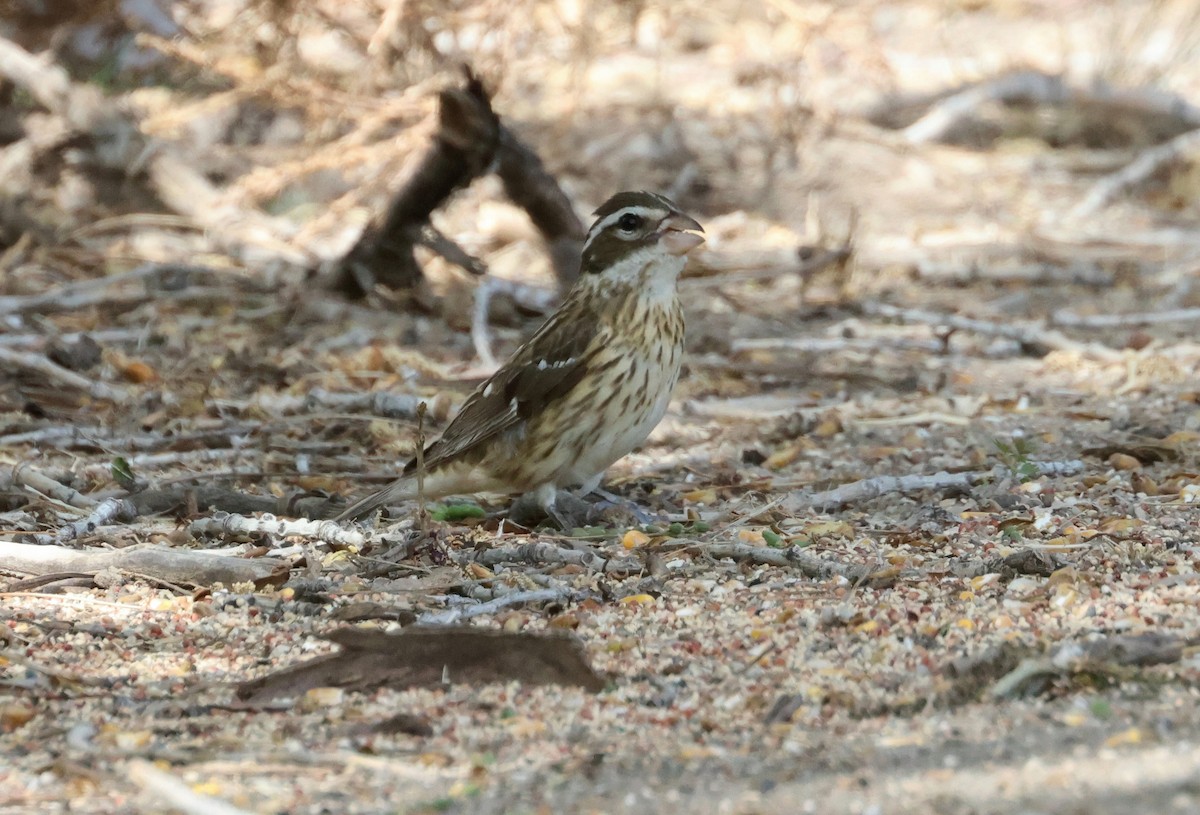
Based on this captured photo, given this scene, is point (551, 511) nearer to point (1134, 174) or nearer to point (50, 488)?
point (50, 488)

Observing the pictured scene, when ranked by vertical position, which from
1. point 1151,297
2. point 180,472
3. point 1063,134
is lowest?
point 180,472

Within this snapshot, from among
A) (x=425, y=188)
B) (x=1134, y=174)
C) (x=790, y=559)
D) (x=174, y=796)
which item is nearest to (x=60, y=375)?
(x=425, y=188)

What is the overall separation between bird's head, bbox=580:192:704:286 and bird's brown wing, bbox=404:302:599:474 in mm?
194

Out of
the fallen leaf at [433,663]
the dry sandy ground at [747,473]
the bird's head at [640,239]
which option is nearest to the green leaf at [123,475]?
the dry sandy ground at [747,473]

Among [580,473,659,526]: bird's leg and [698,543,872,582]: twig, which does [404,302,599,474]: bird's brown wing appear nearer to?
[580,473,659,526]: bird's leg

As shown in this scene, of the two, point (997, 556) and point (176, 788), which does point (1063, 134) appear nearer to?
point (997, 556)

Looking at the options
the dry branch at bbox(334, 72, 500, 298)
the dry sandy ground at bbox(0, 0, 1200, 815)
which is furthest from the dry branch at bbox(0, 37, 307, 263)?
the dry branch at bbox(334, 72, 500, 298)

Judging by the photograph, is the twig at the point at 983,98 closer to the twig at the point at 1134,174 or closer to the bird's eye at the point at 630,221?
the twig at the point at 1134,174

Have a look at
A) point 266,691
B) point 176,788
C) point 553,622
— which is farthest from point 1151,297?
point 176,788

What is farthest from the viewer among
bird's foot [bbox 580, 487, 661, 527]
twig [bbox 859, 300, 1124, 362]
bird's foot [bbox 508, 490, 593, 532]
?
twig [bbox 859, 300, 1124, 362]

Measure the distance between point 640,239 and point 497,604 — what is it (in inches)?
73.0

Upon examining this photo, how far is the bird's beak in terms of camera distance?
5395 millimetres

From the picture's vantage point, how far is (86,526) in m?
4.68

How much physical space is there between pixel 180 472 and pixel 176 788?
9.98 ft
